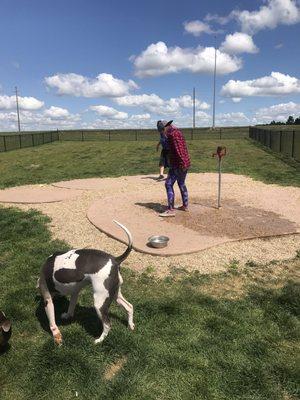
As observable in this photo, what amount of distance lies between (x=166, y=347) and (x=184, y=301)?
0.86 metres

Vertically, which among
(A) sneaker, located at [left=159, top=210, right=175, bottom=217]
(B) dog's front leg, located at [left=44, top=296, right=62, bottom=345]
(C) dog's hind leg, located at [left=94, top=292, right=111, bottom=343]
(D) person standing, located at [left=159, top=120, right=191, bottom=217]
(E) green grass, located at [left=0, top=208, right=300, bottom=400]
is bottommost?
(E) green grass, located at [left=0, top=208, right=300, bottom=400]

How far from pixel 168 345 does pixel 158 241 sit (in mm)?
2352

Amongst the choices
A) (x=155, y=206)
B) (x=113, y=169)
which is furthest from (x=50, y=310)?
(x=113, y=169)

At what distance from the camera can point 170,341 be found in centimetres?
354

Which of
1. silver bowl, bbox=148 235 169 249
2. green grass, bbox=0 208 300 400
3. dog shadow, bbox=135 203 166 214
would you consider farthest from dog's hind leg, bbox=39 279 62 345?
dog shadow, bbox=135 203 166 214

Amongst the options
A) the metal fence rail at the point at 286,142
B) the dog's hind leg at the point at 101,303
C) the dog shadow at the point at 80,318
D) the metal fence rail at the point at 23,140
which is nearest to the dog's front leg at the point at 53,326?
the dog shadow at the point at 80,318

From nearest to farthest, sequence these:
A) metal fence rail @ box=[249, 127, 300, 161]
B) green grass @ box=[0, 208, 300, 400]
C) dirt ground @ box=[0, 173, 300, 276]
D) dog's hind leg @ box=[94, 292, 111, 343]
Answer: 1. green grass @ box=[0, 208, 300, 400]
2. dog's hind leg @ box=[94, 292, 111, 343]
3. dirt ground @ box=[0, 173, 300, 276]
4. metal fence rail @ box=[249, 127, 300, 161]

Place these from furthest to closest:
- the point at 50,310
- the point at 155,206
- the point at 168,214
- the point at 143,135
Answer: the point at 143,135 < the point at 155,206 < the point at 168,214 < the point at 50,310

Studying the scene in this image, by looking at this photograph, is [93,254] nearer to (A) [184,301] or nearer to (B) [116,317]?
(B) [116,317]

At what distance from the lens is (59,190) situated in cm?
1049

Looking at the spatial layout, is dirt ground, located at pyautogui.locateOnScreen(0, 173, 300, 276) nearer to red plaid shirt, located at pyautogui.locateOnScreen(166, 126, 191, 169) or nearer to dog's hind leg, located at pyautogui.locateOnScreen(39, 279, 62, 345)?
red plaid shirt, located at pyautogui.locateOnScreen(166, 126, 191, 169)

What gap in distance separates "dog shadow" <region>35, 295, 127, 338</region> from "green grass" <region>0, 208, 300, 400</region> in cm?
1

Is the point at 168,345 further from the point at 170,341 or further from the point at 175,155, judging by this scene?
the point at 175,155

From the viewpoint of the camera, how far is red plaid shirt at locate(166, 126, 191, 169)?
22.6 ft
